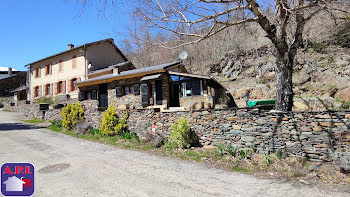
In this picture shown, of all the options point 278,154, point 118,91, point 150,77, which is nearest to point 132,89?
point 118,91

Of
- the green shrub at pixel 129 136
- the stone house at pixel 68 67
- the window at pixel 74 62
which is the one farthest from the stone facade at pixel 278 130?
the window at pixel 74 62

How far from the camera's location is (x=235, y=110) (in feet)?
22.7

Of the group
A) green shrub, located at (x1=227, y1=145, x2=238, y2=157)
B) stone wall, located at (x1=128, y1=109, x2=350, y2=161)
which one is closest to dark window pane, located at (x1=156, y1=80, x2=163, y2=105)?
stone wall, located at (x1=128, y1=109, x2=350, y2=161)

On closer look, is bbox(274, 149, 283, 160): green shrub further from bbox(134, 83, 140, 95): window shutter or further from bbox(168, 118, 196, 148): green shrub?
bbox(134, 83, 140, 95): window shutter

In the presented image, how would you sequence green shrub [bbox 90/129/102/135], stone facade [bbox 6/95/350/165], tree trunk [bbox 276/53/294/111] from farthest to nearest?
green shrub [bbox 90/129/102/135] < tree trunk [bbox 276/53/294/111] < stone facade [bbox 6/95/350/165]

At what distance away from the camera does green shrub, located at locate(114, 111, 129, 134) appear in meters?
10.3

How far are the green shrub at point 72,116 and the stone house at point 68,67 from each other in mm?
7075

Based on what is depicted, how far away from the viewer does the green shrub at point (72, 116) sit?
41.8 feet

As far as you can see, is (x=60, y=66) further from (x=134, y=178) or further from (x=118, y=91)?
(x=134, y=178)

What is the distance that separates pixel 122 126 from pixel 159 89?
3870 mm

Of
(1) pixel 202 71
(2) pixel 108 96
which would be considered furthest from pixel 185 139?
(1) pixel 202 71

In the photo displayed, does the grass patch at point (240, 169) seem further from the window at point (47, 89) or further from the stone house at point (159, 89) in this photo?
the window at point (47, 89)

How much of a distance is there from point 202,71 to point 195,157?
17.1 m

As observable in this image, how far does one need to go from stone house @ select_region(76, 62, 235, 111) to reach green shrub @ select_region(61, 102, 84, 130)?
6.01 feet
